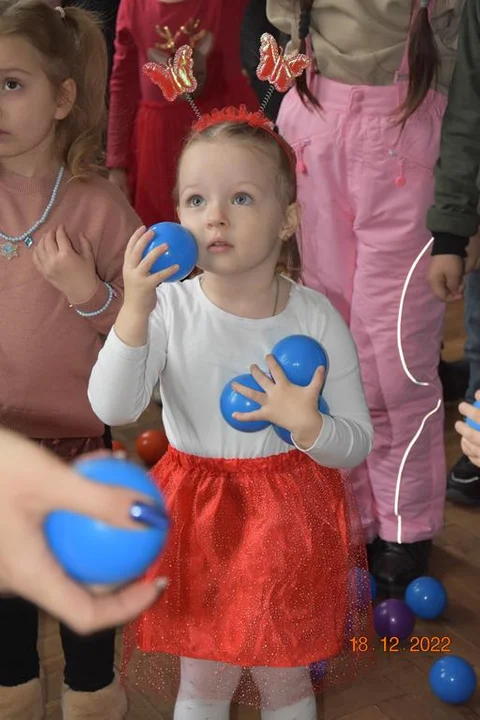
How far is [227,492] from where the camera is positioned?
3.92 ft

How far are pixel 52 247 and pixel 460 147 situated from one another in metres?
0.67

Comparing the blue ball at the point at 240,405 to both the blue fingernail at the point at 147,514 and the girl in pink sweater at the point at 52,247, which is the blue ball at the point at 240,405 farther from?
the blue fingernail at the point at 147,514

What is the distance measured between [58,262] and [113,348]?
0.63 feet

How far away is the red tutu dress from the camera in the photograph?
2106 mm

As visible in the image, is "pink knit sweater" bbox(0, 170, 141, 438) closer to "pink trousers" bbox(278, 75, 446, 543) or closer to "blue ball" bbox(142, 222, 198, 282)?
"blue ball" bbox(142, 222, 198, 282)

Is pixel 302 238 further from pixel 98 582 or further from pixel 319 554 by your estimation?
pixel 98 582

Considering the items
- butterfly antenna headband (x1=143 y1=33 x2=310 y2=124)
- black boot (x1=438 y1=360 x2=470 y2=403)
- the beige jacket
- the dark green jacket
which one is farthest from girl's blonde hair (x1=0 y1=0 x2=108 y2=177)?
black boot (x1=438 y1=360 x2=470 y2=403)

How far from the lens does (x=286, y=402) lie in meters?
1.07

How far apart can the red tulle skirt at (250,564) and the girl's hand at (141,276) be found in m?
0.24

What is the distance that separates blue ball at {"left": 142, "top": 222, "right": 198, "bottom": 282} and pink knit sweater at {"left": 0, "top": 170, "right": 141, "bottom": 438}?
0.22 metres

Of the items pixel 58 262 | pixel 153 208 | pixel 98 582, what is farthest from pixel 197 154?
pixel 153 208

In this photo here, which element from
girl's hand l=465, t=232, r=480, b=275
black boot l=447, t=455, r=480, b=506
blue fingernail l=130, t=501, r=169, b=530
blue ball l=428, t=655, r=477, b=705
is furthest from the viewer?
black boot l=447, t=455, r=480, b=506

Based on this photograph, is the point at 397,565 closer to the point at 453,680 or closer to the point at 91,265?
the point at 453,680

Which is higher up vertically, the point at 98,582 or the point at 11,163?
the point at 98,582
